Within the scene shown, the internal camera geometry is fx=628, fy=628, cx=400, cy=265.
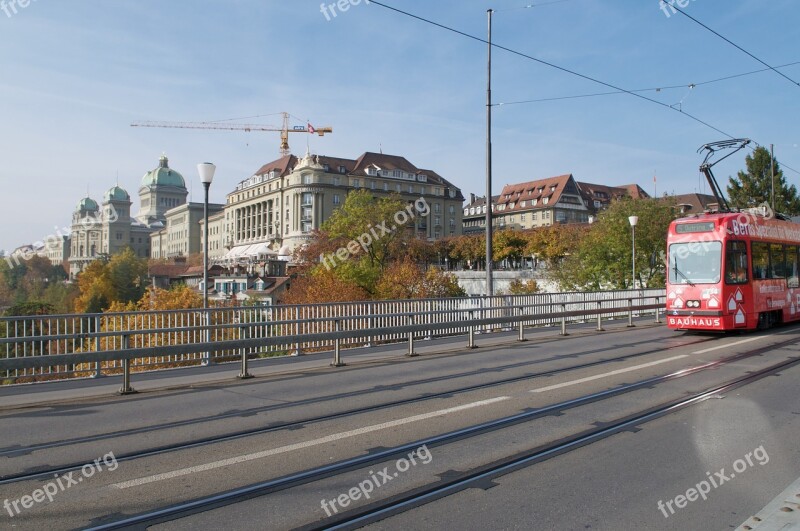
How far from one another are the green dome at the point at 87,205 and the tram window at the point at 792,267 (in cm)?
17347

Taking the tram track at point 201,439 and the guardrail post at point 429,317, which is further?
the guardrail post at point 429,317

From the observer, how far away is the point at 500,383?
11047 millimetres

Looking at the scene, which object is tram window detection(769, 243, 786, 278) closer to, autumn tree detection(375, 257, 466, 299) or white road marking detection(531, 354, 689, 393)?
white road marking detection(531, 354, 689, 393)

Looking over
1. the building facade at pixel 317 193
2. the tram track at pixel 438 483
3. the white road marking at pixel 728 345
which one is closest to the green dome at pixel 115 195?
the building facade at pixel 317 193

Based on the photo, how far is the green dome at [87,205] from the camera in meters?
166

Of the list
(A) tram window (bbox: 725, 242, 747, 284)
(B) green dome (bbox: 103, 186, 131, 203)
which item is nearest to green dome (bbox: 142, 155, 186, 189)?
(B) green dome (bbox: 103, 186, 131, 203)

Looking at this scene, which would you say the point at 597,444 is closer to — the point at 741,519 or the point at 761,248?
the point at 741,519

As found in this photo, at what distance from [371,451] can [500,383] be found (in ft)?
15.6

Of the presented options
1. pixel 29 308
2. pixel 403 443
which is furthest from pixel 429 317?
pixel 29 308

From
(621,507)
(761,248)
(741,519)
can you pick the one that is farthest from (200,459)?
(761,248)

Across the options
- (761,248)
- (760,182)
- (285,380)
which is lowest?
(285,380)

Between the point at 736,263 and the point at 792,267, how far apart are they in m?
4.51

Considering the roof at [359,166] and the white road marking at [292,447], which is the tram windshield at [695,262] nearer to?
the white road marking at [292,447]

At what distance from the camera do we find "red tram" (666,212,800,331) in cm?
1755
